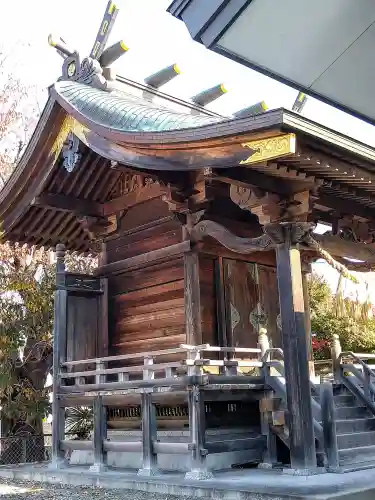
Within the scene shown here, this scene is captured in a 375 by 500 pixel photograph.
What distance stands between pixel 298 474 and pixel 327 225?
15.8 ft

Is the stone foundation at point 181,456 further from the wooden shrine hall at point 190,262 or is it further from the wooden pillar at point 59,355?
the wooden pillar at point 59,355

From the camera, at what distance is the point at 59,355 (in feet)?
32.2

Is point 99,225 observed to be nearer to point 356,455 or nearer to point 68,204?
point 68,204

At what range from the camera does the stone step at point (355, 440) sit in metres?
7.95

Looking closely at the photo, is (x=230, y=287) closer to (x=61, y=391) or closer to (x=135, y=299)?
(x=135, y=299)

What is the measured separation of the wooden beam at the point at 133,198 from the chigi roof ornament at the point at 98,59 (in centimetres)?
189

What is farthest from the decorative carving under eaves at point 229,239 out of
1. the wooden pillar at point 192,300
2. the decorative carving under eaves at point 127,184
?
the decorative carving under eaves at point 127,184

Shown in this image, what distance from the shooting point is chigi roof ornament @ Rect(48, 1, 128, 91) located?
10523 mm

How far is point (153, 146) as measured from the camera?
24.9ft

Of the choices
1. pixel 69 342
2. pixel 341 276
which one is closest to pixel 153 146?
pixel 341 276

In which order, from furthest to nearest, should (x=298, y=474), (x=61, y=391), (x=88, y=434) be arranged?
(x=88, y=434)
(x=61, y=391)
(x=298, y=474)

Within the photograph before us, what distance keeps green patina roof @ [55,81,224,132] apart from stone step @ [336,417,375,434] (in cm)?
459

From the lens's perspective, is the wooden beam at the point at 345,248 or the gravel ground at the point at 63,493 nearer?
the gravel ground at the point at 63,493

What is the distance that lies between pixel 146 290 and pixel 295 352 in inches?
143
